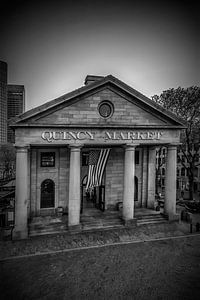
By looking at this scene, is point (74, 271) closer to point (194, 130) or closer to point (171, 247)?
point (171, 247)

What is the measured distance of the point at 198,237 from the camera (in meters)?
12.7

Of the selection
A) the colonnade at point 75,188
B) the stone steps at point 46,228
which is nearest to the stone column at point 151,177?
the colonnade at point 75,188

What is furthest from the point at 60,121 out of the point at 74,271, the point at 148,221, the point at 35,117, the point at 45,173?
the point at 148,221

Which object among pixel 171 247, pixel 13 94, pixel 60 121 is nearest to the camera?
pixel 171 247

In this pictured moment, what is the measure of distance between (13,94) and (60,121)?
4464 inches

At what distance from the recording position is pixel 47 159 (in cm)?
1573

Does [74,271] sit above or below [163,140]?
below

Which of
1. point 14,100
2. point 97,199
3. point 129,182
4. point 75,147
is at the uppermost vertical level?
point 14,100

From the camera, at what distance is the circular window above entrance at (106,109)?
13852 millimetres

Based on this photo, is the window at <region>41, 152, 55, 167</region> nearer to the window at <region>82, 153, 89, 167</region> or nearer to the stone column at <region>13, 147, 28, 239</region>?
the window at <region>82, 153, 89, 167</region>

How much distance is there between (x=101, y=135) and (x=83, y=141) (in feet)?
4.83

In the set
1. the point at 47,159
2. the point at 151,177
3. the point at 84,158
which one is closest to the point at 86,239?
the point at 84,158

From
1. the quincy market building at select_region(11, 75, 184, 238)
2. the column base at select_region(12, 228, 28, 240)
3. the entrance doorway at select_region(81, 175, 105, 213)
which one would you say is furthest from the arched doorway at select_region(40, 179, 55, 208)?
the column base at select_region(12, 228, 28, 240)

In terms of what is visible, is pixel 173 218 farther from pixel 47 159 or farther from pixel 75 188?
A: pixel 47 159
